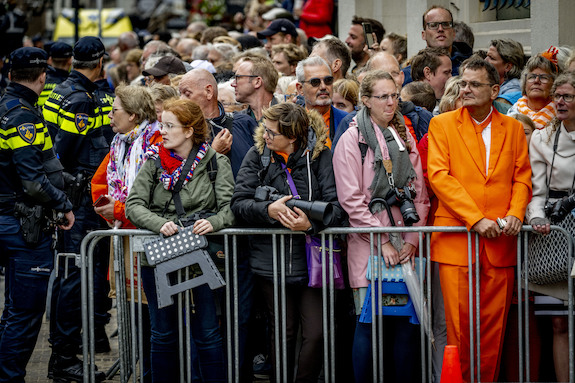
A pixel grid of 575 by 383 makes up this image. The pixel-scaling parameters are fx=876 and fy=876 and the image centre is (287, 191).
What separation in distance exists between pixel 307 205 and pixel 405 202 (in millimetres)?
702

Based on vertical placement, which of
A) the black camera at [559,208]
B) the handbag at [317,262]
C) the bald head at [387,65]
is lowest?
the handbag at [317,262]

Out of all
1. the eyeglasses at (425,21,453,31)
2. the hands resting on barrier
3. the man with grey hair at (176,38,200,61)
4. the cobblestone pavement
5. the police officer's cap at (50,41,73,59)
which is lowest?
the cobblestone pavement

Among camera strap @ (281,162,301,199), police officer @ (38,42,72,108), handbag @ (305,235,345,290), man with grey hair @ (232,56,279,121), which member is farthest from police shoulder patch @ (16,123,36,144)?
→ police officer @ (38,42,72,108)

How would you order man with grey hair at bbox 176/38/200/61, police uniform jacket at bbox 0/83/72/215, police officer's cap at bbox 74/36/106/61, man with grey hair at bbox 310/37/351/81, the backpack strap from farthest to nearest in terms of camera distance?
man with grey hair at bbox 176/38/200/61, man with grey hair at bbox 310/37/351/81, police officer's cap at bbox 74/36/106/61, police uniform jacket at bbox 0/83/72/215, the backpack strap

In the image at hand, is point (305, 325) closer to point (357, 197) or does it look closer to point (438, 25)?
point (357, 197)

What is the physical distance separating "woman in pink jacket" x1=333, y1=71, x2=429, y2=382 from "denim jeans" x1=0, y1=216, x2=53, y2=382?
242 centimetres

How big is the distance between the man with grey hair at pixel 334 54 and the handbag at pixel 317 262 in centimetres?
291

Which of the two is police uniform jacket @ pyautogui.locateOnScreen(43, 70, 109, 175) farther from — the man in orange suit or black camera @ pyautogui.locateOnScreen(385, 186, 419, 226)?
the man in orange suit

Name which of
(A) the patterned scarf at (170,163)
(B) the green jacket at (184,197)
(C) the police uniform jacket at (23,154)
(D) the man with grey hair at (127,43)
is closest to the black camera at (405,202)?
(B) the green jacket at (184,197)

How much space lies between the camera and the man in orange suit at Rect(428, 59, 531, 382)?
600cm

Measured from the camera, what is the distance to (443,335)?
249 inches

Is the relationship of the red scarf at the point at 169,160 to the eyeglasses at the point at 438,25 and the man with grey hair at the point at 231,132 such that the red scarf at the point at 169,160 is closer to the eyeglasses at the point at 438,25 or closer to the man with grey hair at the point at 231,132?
the man with grey hair at the point at 231,132

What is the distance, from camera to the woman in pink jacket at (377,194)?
6066 millimetres

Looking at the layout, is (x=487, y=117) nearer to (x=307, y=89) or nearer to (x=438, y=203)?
(x=438, y=203)
